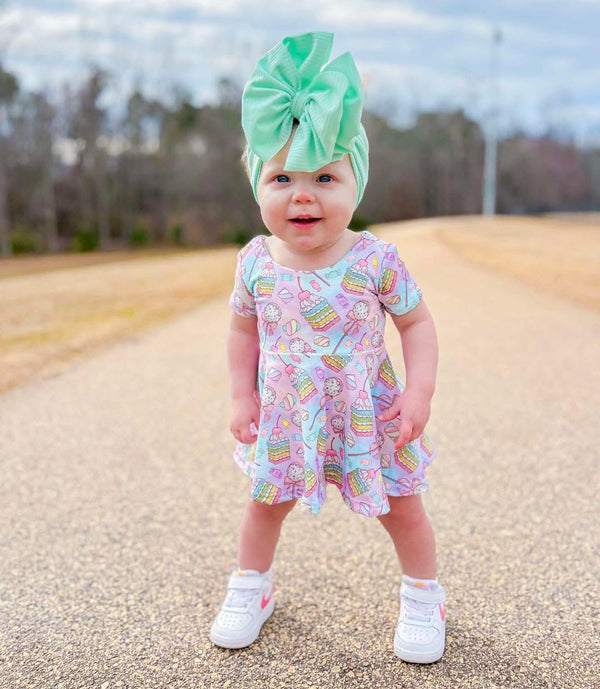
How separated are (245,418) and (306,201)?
645mm

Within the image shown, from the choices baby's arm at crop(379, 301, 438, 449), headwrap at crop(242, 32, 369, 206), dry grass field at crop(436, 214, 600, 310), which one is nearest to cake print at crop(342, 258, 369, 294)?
baby's arm at crop(379, 301, 438, 449)

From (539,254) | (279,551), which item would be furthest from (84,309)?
(539,254)

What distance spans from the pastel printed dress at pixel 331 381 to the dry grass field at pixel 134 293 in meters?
3.76

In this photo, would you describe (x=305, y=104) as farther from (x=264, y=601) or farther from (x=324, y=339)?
(x=264, y=601)

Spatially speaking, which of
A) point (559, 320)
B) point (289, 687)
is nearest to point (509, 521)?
point (289, 687)

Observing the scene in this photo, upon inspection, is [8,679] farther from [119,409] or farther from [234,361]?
[119,409]

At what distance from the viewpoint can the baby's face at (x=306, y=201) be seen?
193cm

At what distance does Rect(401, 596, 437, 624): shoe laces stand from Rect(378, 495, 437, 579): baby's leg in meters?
0.07

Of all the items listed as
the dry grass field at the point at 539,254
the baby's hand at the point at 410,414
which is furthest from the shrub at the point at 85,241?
the baby's hand at the point at 410,414

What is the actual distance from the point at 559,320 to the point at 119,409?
16.7 feet

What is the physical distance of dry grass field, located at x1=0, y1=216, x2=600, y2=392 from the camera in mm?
6812

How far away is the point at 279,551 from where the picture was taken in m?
2.73

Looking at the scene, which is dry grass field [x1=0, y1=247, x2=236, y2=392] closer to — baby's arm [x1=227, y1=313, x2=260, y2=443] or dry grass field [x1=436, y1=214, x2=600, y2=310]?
baby's arm [x1=227, y1=313, x2=260, y2=443]

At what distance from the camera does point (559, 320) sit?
7.91 metres
